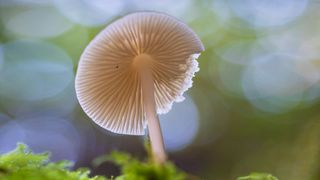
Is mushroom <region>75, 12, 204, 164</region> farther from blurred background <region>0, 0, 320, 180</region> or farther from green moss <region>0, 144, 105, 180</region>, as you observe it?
blurred background <region>0, 0, 320, 180</region>

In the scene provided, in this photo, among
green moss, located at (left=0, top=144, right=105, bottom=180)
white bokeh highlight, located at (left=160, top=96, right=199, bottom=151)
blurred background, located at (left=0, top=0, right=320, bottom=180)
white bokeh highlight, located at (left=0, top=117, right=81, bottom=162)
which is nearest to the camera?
green moss, located at (left=0, top=144, right=105, bottom=180)

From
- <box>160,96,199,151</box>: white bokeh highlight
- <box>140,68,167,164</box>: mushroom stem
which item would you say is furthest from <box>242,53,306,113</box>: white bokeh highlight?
<box>140,68,167,164</box>: mushroom stem

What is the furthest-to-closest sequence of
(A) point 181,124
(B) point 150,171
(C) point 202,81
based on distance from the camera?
(C) point 202,81
(A) point 181,124
(B) point 150,171

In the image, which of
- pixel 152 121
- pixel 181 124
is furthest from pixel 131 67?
pixel 181 124

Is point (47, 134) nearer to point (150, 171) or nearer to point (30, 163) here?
point (30, 163)

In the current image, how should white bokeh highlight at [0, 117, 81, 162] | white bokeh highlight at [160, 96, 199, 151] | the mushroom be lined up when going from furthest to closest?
white bokeh highlight at [0, 117, 81, 162] → white bokeh highlight at [160, 96, 199, 151] → the mushroom

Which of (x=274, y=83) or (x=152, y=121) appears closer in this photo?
(x=152, y=121)

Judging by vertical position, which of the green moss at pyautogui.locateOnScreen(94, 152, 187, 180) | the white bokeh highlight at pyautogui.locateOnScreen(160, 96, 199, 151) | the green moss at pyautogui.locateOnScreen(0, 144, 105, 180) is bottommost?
the green moss at pyautogui.locateOnScreen(94, 152, 187, 180)

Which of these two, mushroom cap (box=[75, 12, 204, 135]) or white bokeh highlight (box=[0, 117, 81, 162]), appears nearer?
mushroom cap (box=[75, 12, 204, 135])
